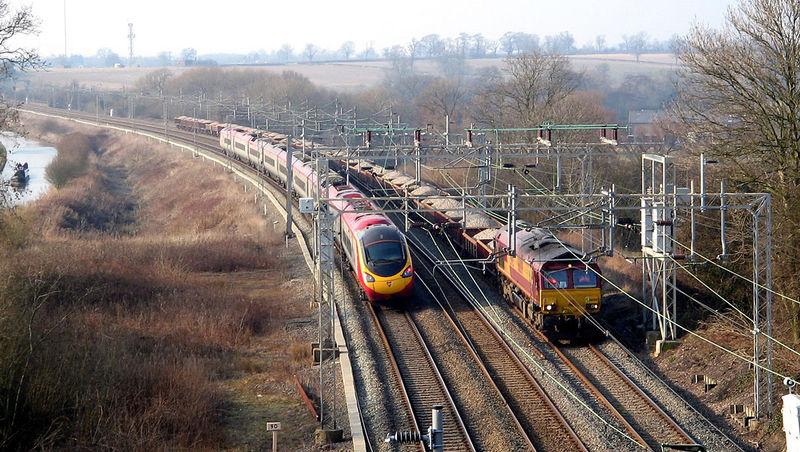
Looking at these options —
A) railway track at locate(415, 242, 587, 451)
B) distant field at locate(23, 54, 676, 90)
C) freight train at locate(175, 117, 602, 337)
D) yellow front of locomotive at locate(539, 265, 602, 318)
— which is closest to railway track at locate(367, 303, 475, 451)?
railway track at locate(415, 242, 587, 451)

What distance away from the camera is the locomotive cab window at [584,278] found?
21172 millimetres

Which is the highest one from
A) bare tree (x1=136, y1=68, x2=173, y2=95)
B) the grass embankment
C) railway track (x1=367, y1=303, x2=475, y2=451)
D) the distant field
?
the distant field

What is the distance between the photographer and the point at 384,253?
2480 centimetres

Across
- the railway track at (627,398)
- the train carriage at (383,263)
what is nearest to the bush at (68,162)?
the train carriage at (383,263)

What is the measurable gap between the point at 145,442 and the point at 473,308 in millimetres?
12900

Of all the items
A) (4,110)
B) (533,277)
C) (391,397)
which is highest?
(4,110)

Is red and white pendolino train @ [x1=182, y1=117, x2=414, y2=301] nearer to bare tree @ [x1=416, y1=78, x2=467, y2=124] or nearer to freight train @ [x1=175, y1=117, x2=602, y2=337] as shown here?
freight train @ [x1=175, y1=117, x2=602, y2=337]

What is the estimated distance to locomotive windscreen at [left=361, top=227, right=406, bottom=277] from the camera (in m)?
24.6

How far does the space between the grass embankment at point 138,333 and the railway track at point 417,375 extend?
7.71 feet

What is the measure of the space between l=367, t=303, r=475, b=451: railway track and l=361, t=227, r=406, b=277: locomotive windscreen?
4.57 feet

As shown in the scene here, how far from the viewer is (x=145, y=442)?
14.5 metres

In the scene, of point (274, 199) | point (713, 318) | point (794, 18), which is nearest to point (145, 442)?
point (713, 318)

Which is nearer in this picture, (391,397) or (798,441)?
(798,441)

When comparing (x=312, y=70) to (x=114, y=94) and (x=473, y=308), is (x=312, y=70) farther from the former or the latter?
(x=473, y=308)
